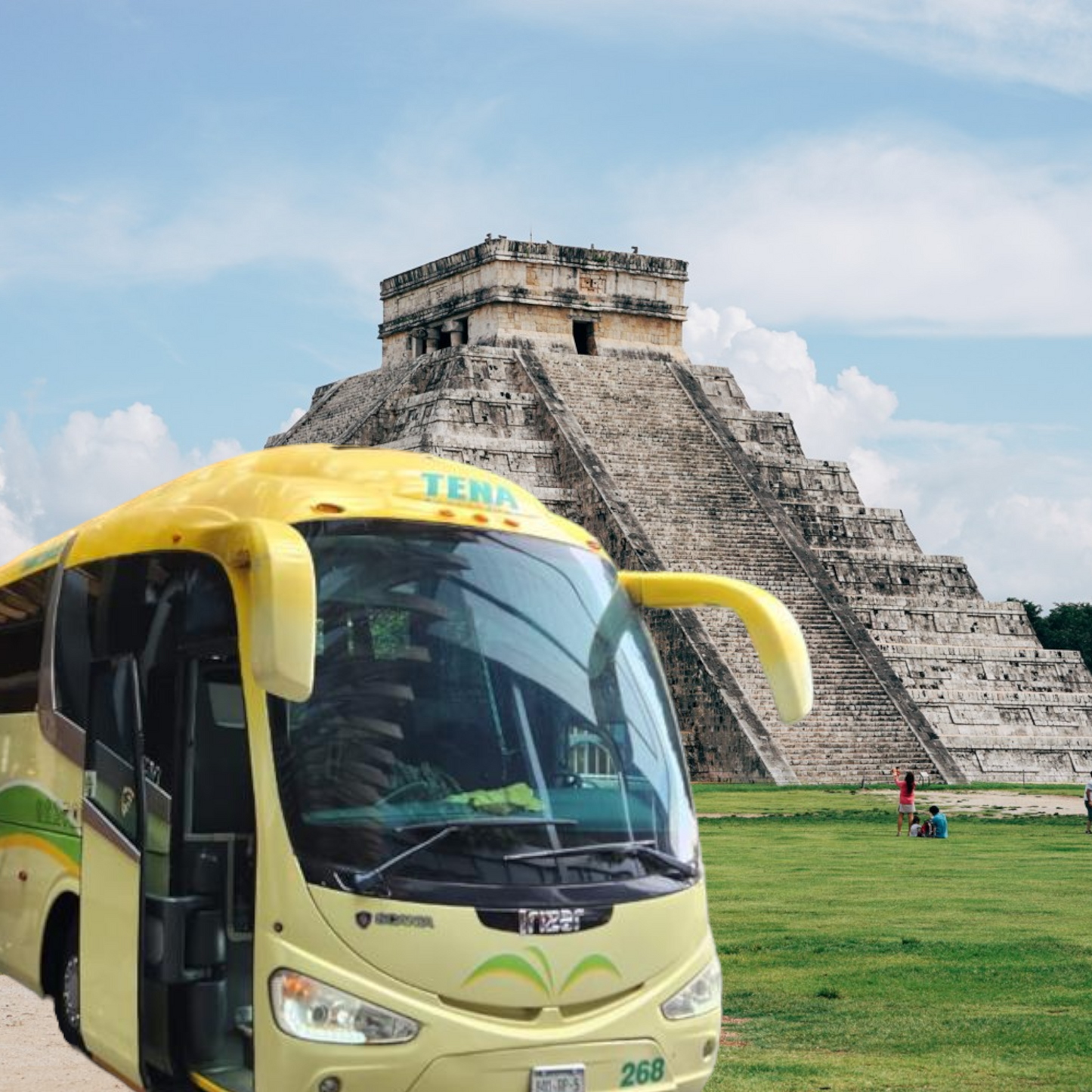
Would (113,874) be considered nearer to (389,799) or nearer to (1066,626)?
(389,799)

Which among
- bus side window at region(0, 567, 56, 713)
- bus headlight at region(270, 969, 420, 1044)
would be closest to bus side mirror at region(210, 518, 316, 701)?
bus headlight at region(270, 969, 420, 1044)

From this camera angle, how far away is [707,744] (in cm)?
3559

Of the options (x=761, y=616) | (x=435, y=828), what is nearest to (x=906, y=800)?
(x=761, y=616)

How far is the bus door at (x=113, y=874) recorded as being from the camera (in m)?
8.37

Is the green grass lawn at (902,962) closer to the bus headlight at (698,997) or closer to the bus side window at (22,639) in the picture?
the bus headlight at (698,997)

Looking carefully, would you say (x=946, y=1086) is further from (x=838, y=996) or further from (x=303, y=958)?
(x=303, y=958)

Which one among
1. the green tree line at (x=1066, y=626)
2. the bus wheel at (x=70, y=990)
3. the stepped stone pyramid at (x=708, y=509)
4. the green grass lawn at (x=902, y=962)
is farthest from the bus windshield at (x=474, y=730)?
the green tree line at (x=1066, y=626)

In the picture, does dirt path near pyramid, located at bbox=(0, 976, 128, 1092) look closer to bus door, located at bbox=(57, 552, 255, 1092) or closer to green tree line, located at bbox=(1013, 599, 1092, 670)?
bus door, located at bbox=(57, 552, 255, 1092)

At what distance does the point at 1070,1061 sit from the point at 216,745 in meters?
4.35

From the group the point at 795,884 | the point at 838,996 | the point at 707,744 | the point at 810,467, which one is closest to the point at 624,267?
the point at 810,467

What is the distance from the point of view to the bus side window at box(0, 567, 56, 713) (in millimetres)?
10461

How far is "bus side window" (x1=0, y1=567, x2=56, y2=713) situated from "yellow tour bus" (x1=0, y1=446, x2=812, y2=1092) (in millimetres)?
1506

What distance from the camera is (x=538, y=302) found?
43.5 meters

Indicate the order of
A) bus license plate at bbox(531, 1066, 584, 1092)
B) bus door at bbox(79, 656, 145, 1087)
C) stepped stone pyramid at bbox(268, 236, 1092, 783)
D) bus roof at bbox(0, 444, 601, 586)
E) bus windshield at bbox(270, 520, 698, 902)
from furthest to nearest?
stepped stone pyramid at bbox(268, 236, 1092, 783)
bus door at bbox(79, 656, 145, 1087)
bus roof at bbox(0, 444, 601, 586)
bus windshield at bbox(270, 520, 698, 902)
bus license plate at bbox(531, 1066, 584, 1092)
